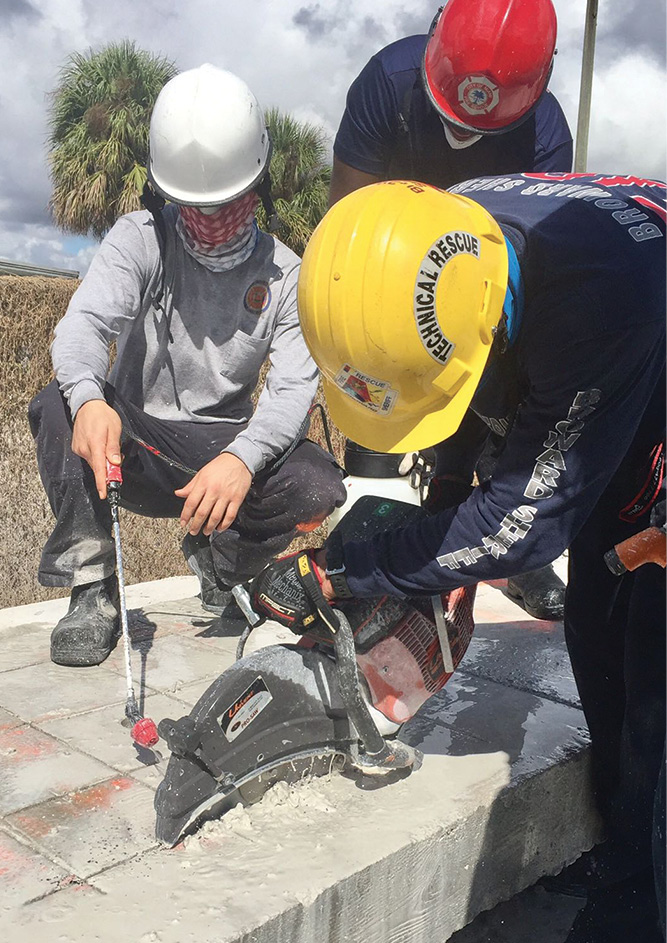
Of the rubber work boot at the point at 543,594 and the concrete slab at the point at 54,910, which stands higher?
the concrete slab at the point at 54,910

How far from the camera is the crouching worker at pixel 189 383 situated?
2850mm

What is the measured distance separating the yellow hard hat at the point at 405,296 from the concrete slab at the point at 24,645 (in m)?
1.61

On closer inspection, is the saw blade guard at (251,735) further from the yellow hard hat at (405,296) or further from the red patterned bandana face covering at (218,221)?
the red patterned bandana face covering at (218,221)

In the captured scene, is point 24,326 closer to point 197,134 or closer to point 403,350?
point 197,134

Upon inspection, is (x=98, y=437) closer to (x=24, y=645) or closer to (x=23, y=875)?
(x=24, y=645)

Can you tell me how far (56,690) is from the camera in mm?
2662

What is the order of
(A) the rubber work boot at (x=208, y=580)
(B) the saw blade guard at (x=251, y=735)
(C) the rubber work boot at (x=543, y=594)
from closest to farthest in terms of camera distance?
(B) the saw blade guard at (x=251, y=735) → (A) the rubber work boot at (x=208, y=580) → (C) the rubber work boot at (x=543, y=594)

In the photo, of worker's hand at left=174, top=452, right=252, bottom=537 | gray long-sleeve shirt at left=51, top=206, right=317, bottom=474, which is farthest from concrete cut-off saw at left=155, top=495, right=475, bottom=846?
gray long-sleeve shirt at left=51, top=206, right=317, bottom=474

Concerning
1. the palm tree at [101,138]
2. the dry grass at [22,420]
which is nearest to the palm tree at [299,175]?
the palm tree at [101,138]

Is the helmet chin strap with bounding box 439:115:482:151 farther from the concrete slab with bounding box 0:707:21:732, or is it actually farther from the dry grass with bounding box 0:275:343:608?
the dry grass with bounding box 0:275:343:608

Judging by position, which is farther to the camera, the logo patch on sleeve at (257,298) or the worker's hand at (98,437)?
the logo patch on sleeve at (257,298)

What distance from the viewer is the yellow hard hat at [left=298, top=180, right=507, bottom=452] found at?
1.68 metres

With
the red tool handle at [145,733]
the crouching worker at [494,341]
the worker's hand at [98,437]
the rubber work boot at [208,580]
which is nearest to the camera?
the crouching worker at [494,341]

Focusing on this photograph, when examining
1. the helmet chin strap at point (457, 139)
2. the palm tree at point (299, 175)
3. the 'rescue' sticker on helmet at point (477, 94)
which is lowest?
the palm tree at point (299, 175)
